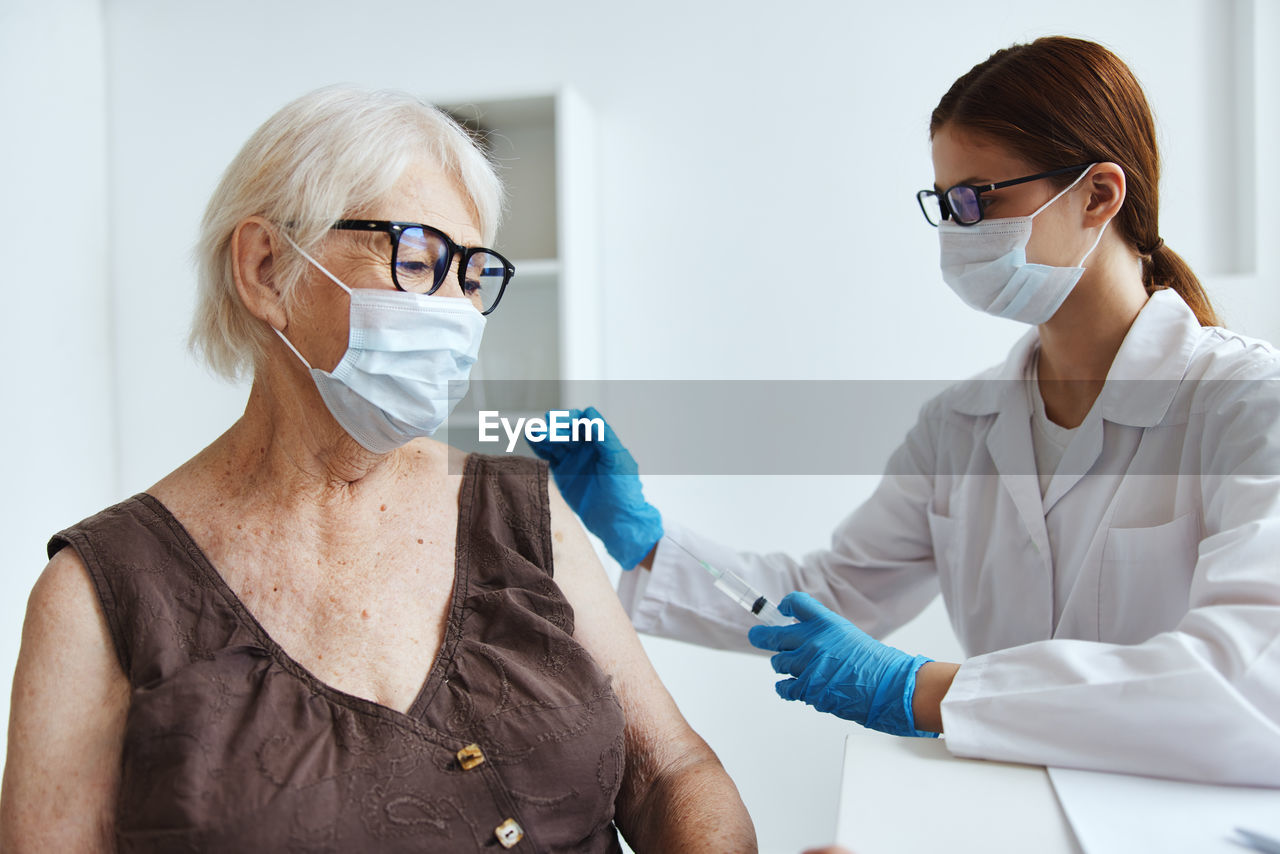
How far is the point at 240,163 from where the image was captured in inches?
45.4

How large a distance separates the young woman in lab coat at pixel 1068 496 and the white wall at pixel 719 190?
83cm

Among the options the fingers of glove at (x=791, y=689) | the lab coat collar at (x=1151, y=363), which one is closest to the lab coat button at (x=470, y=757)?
the fingers of glove at (x=791, y=689)

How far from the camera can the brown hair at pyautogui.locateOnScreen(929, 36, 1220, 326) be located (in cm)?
128

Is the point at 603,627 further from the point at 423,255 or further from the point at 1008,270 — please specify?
the point at 1008,270

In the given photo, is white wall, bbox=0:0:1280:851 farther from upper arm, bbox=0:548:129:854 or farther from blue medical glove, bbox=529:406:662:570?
upper arm, bbox=0:548:129:854

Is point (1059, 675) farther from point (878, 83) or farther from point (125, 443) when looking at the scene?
point (125, 443)

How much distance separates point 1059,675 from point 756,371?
5.00 ft

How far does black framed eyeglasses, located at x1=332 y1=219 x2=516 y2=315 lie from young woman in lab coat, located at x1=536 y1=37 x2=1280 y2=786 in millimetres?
495

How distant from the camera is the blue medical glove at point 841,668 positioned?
116 centimetres

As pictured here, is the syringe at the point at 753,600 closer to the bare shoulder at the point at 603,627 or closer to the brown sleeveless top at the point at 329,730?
the bare shoulder at the point at 603,627

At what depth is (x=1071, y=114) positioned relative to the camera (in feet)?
4.19

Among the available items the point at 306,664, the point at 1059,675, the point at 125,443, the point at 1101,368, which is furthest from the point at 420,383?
the point at 125,443

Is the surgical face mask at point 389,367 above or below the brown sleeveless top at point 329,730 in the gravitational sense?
above

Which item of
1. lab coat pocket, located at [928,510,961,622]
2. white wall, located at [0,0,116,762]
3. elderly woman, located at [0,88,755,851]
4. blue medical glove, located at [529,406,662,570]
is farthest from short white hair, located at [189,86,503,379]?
white wall, located at [0,0,116,762]
